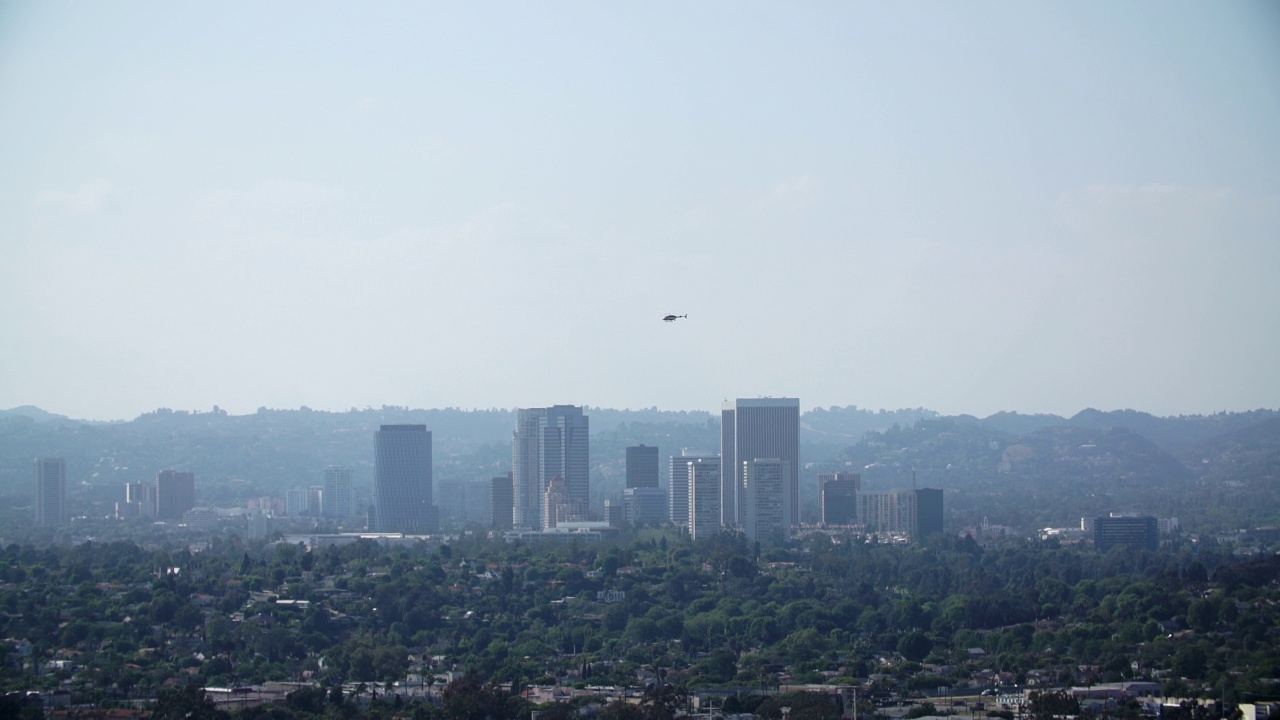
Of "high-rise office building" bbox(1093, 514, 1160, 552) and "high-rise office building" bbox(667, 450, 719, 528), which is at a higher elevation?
"high-rise office building" bbox(667, 450, 719, 528)

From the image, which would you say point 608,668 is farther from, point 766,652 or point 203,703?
point 203,703

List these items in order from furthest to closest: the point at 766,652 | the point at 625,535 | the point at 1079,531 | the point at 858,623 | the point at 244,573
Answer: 1. the point at 1079,531
2. the point at 625,535
3. the point at 244,573
4. the point at 858,623
5. the point at 766,652

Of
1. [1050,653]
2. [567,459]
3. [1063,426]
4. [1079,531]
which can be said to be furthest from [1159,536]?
[1063,426]

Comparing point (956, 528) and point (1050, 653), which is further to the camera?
point (956, 528)

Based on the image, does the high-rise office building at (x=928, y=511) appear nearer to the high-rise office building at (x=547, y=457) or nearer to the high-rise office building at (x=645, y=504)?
the high-rise office building at (x=645, y=504)

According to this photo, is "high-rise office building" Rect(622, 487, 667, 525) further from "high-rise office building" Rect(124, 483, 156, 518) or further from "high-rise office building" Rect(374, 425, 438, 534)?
"high-rise office building" Rect(124, 483, 156, 518)

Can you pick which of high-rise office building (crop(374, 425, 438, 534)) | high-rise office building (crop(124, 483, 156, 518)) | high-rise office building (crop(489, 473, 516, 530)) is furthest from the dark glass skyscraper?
high-rise office building (crop(124, 483, 156, 518))

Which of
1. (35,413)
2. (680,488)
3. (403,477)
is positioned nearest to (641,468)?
(680,488)
